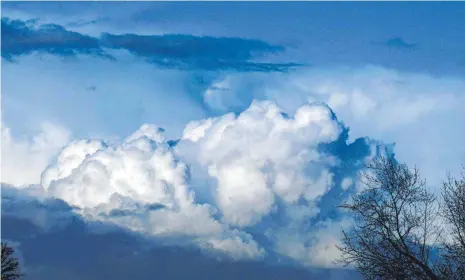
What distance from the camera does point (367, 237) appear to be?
2872 cm

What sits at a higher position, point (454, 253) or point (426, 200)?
point (426, 200)

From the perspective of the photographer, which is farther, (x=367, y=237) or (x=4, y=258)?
(x=4, y=258)

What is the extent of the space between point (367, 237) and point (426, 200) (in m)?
3.56

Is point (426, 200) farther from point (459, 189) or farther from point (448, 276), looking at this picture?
point (448, 276)

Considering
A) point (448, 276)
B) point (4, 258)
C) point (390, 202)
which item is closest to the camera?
point (448, 276)

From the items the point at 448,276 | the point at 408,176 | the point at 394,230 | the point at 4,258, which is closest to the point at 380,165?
the point at 408,176

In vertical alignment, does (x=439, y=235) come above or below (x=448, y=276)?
above

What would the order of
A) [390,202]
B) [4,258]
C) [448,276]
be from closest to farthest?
[448,276] < [390,202] < [4,258]

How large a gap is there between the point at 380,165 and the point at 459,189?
154 inches

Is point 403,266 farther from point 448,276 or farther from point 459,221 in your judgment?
point 459,221

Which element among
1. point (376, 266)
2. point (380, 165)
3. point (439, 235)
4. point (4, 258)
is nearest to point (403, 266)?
point (376, 266)

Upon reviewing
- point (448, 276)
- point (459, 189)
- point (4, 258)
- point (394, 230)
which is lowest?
point (448, 276)

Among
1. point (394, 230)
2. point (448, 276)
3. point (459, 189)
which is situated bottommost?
point (448, 276)

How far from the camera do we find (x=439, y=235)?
2970cm
